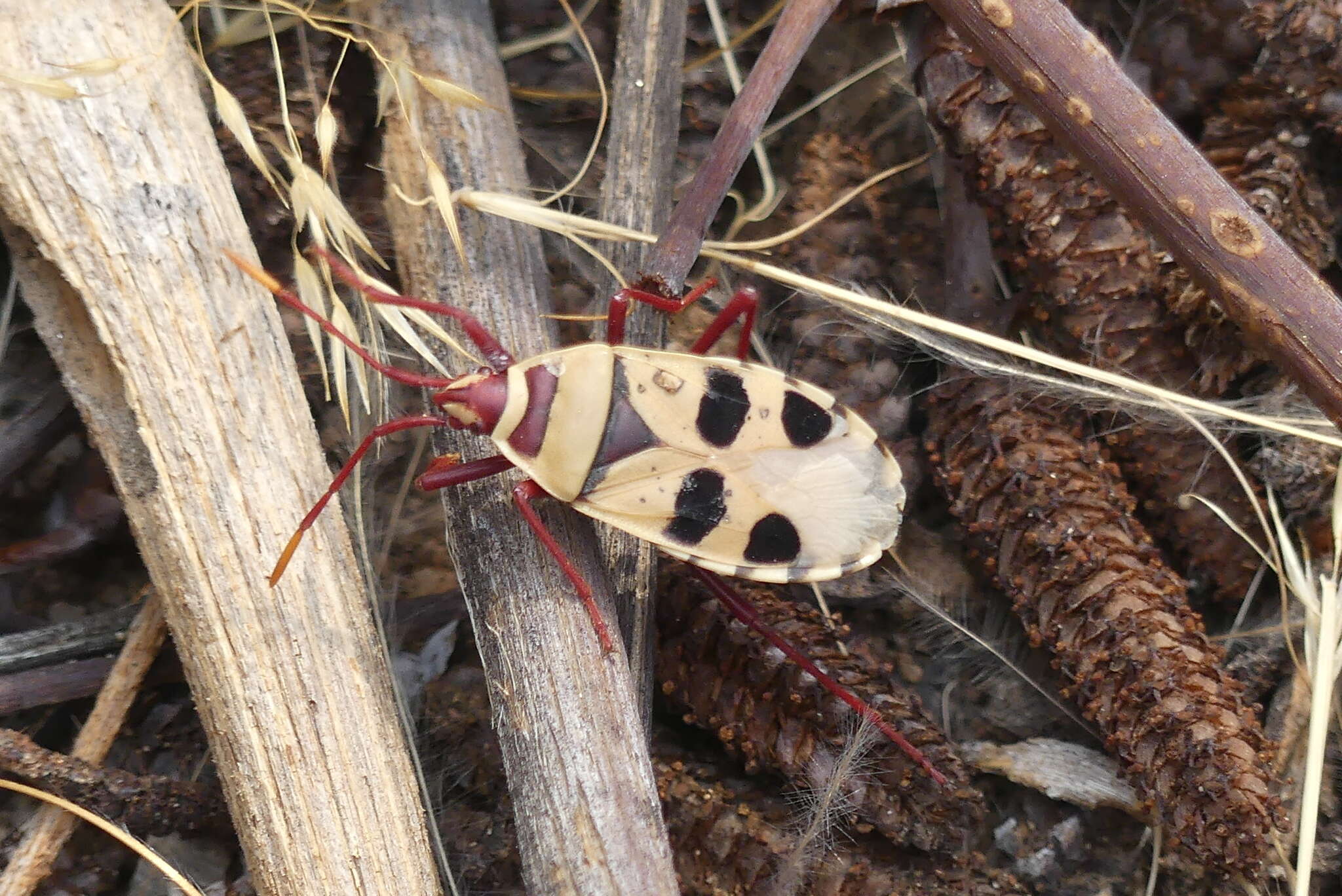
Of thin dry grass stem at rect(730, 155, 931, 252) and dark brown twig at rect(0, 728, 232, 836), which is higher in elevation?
thin dry grass stem at rect(730, 155, 931, 252)

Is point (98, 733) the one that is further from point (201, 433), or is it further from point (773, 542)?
point (773, 542)

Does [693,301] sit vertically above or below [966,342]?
above

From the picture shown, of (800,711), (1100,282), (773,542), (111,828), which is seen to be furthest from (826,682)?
(111,828)

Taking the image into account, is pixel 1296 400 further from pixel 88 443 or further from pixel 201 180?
pixel 88 443

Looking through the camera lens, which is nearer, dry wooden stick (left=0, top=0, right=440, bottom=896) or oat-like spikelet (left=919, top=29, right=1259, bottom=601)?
dry wooden stick (left=0, top=0, right=440, bottom=896)

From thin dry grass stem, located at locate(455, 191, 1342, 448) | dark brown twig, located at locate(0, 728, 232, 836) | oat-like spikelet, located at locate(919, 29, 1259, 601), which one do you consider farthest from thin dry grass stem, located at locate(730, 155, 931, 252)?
dark brown twig, located at locate(0, 728, 232, 836)

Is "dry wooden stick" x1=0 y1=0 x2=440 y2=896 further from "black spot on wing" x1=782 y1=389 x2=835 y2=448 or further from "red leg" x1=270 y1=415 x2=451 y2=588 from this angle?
"black spot on wing" x1=782 y1=389 x2=835 y2=448

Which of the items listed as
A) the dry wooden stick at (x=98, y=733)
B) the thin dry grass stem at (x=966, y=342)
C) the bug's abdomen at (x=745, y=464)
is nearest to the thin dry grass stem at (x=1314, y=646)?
the thin dry grass stem at (x=966, y=342)
